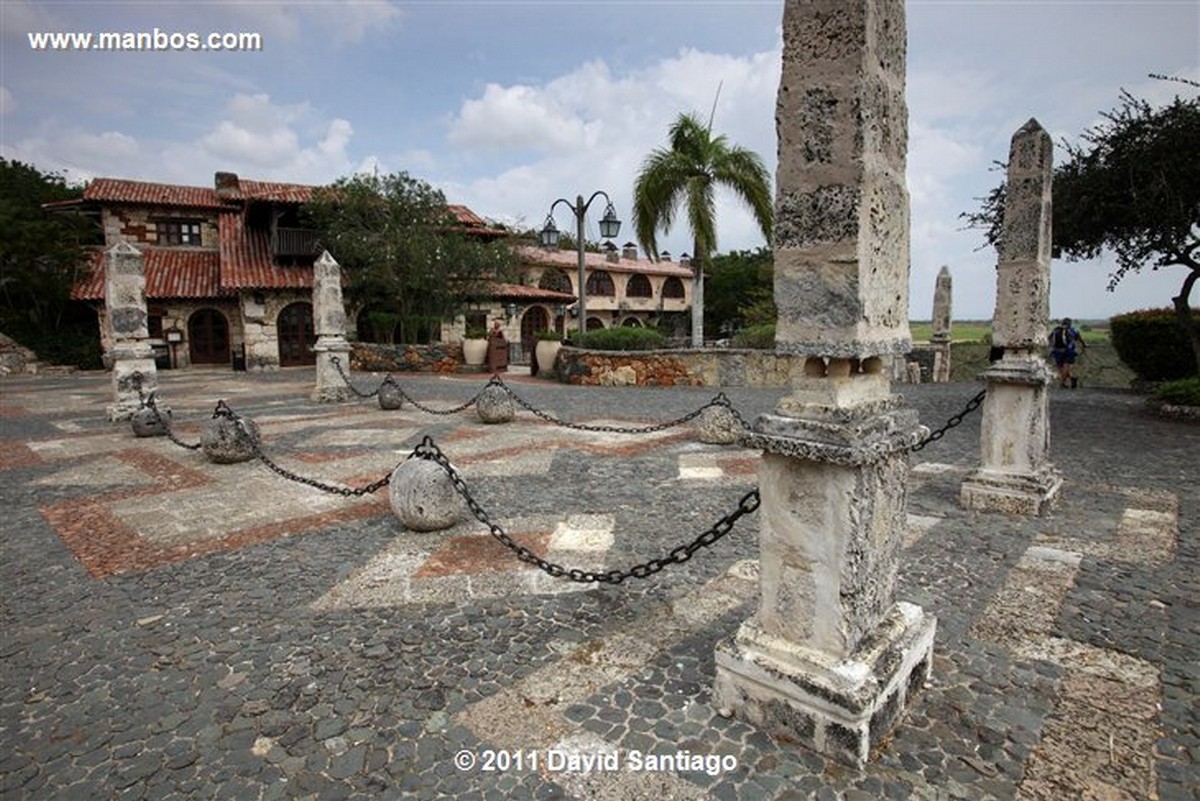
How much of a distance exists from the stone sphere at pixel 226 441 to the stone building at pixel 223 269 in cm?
1491

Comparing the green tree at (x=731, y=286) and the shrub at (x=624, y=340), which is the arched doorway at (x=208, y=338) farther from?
the green tree at (x=731, y=286)

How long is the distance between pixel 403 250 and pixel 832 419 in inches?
780

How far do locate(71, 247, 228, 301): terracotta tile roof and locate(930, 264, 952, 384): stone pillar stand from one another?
79.4 feet

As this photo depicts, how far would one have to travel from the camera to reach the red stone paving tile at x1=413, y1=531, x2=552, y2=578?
4.25 m

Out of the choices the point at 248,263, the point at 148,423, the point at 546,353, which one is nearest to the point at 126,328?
the point at 148,423

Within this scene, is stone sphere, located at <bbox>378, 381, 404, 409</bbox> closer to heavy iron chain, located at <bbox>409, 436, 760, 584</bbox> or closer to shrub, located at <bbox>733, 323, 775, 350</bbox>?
heavy iron chain, located at <bbox>409, 436, 760, 584</bbox>

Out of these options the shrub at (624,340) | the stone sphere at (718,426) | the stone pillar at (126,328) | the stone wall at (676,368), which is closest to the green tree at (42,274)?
the stone pillar at (126,328)

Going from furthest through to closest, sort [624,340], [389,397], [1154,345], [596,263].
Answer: [596,263] → [624,340] → [1154,345] → [389,397]

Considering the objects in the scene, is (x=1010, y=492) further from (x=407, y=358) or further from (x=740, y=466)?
(x=407, y=358)

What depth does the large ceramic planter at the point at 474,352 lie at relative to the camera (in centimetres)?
2083

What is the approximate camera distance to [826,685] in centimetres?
239

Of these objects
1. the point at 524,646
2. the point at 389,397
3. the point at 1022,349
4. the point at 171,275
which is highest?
the point at 171,275

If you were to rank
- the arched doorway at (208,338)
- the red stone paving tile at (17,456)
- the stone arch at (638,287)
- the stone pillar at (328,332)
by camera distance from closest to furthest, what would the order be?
the red stone paving tile at (17,456) < the stone pillar at (328,332) < the arched doorway at (208,338) < the stone arch at (638,287)

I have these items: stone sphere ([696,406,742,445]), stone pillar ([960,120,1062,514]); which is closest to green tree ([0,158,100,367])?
stone sphere ([696,406,742,445])
